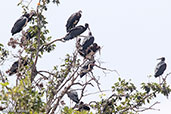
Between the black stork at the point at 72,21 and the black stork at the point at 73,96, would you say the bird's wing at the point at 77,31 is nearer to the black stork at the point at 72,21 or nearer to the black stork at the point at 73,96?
the black stork at the point at 72,21

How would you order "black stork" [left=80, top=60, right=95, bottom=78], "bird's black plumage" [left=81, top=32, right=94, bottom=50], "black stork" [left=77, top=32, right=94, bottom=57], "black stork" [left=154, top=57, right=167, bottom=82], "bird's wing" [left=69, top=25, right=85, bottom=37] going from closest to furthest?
1. "black stork" [left=80, top=60, right=95, bottom=78]
2. "black stork" [left=77, top=32, right=94, bottom=57]
3. "bird's black plumage" [left=81, top=32, right=94, bottom=50]
4. "bird's wing" [left=69, top=25, right=85, bottom=37]
5. "black stork" [left=154, top=57, right=167, bottom=82]

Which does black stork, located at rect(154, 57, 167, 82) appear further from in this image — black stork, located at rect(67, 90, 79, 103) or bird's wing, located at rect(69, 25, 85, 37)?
black stork, located at rect(67, 90, 79, 103)

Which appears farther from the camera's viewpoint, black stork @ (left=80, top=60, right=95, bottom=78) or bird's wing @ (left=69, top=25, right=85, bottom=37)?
bird's wing @ (left=69, top=25, right=85, bottom=37)

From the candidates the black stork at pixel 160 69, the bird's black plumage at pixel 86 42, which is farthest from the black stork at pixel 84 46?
the black stork at pixel 160 69

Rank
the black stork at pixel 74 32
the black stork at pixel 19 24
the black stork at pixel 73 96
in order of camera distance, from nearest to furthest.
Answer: the black stork at pixel 73 96 → the black stork at pixel 74 32 → the black stork at pixel 19 24

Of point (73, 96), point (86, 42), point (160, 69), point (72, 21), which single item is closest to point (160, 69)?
point (160, 69)

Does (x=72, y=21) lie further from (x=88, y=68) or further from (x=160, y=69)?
(x=160, y=69)

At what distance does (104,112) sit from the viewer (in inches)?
387

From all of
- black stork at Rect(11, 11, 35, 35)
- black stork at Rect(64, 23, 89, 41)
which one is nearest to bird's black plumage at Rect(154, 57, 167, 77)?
black stork at Rect(64, 23, 89, 41)

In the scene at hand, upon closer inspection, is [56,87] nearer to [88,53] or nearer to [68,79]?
[68,79]

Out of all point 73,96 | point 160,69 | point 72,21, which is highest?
point 160,69

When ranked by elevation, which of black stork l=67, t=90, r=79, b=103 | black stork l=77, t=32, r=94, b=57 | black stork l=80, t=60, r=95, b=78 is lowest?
black stork l=67, t=90, r=79, b=103

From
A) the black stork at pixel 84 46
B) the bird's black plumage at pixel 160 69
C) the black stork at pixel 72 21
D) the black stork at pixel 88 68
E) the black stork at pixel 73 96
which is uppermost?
the bird's black plumage at pixel 160 69

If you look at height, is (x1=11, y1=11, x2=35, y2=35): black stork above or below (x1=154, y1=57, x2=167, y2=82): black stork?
below
